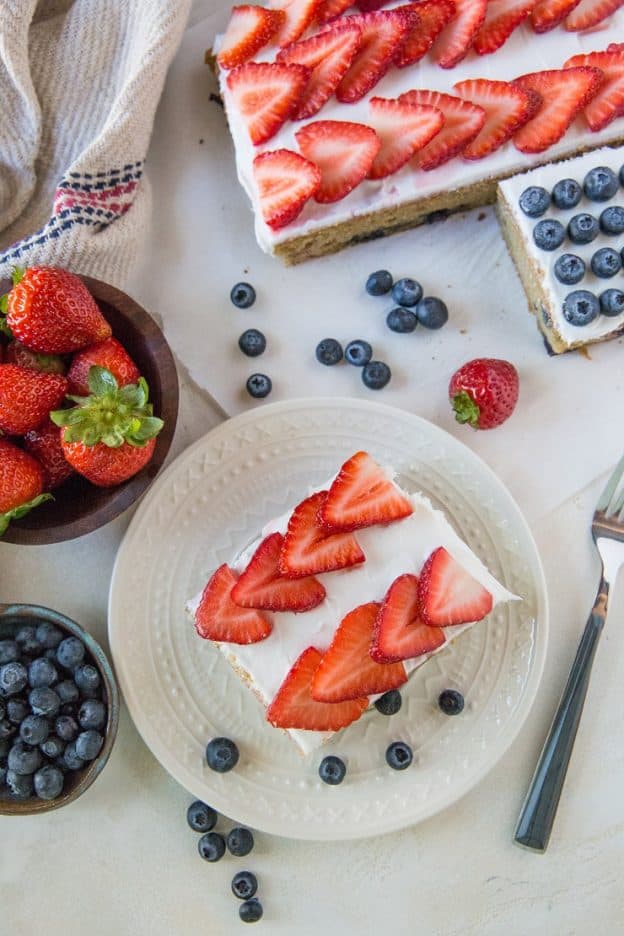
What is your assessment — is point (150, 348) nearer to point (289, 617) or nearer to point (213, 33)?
point (289, 617)

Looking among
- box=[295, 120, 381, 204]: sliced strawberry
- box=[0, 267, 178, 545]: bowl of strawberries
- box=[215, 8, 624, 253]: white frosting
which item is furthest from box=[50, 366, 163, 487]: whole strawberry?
box=[295, 120, 381, 204]: sliced strawberry

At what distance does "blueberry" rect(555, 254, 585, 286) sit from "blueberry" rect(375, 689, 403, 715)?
4.02 ft

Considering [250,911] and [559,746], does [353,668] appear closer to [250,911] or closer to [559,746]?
[559,746]

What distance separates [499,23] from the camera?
96.1 inches

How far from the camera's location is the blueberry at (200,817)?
2439 mm

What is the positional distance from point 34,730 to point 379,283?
156 centimetres

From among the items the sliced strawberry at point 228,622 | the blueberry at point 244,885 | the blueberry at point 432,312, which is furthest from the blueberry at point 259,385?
the blueberry at point 244,885

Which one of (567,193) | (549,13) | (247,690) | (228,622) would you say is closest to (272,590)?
(228,622)

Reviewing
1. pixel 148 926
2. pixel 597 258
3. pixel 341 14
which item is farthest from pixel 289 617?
pixel 341 14

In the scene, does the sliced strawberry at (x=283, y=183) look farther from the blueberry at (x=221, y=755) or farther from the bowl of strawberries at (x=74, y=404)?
the blueberry at (x=221, y=755)

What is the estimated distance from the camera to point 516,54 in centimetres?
247

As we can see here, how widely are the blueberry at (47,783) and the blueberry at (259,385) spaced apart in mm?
1166

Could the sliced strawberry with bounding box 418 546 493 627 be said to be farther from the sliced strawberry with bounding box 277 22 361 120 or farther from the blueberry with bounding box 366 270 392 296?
the sliced strawberry with bounding box 277 22 361 120

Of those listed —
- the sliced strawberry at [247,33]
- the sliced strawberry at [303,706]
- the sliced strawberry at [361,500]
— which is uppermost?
the sliced strawberry at [247,33]
